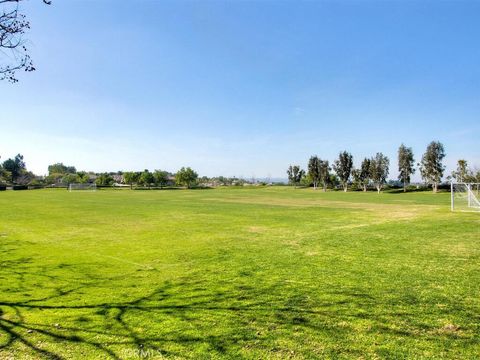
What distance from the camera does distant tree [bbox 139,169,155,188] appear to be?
112 meters

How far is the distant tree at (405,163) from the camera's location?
87000mm

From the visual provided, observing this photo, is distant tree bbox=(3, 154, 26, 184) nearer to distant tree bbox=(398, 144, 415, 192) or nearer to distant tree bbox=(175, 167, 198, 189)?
distant tree bbox=(175, 167, 198, 189)

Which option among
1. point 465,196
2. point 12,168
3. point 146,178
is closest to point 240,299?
point 465,196

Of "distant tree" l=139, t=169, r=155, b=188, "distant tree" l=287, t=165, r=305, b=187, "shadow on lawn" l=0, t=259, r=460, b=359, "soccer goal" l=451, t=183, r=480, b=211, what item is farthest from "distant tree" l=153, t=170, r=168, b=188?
"shadow on lawn" l=0, t=259, r=460, b=359

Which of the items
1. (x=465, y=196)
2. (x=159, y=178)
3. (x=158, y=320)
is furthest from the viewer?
(x=159, y=178)

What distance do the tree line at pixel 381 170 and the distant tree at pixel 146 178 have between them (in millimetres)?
51092

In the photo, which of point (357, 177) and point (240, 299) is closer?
point (240, 299)

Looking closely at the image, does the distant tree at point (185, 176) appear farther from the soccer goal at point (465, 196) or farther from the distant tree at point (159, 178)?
the soccer goal at point (465, 196)

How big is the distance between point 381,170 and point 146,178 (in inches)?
2788

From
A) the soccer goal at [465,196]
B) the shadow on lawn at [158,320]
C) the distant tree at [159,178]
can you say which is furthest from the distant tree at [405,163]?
the shadow on lawn at [158,320]

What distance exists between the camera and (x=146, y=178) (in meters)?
112

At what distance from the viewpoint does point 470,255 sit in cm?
1004

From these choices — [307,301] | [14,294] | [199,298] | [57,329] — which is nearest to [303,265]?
[307,301]

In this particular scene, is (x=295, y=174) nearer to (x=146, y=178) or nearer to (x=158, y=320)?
(x=146, y=178)
